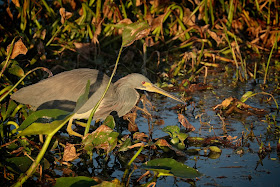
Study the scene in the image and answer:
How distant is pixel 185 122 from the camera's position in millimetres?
4254

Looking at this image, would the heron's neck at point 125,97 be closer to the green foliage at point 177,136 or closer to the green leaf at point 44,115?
the green foliage at point 177,136

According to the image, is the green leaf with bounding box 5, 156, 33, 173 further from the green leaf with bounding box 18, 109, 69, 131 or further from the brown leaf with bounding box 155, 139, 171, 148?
the brown leaf with bounding box 155, 139, 171, 148

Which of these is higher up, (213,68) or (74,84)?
(74,84)

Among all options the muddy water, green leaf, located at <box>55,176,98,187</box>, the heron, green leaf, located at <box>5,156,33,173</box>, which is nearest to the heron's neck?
the heron

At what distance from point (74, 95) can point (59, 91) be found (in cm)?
17

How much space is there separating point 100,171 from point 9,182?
771mm

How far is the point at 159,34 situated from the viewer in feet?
22.5

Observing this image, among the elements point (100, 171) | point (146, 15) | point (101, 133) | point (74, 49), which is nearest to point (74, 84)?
point (101, 133)

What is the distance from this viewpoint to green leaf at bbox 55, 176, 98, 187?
2904 mm

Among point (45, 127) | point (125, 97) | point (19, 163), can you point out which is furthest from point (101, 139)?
point (125, 97)

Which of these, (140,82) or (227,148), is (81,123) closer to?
(140,82)

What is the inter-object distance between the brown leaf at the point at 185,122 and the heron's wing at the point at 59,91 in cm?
97

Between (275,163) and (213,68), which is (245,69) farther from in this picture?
(275,163)

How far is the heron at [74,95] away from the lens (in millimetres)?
4324
